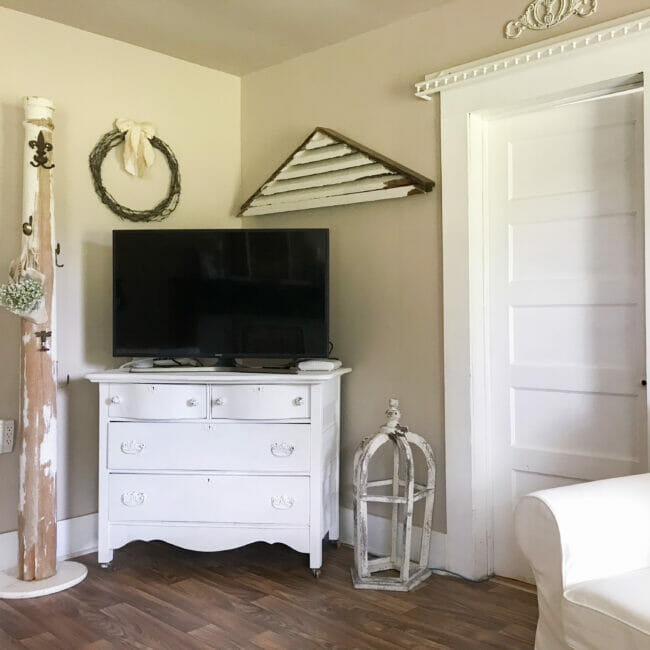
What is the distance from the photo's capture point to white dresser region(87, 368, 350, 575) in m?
2.97

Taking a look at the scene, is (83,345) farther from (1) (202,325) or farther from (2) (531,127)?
(2) (531,127)

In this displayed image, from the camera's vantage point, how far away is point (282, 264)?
3.16m

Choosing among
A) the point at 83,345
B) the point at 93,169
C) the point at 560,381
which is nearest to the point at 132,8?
the point at 93,169

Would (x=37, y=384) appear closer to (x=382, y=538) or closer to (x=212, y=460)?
(x=212, y=460)

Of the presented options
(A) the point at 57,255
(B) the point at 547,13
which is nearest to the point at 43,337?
(A) the point at 57,255

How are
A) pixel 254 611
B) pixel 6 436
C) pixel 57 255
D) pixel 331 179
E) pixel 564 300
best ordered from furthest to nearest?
pixel 331 179
pixel 57 255
pixel 6 436
pixel 564 300
pixel 254 611

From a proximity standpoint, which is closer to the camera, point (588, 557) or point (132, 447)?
point (588, 557)

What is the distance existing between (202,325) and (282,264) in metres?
0.44

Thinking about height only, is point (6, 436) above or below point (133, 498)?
above

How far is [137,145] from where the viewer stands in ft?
11.2

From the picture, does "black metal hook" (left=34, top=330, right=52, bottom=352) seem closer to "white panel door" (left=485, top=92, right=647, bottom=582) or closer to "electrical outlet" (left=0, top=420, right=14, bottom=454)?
"electrical outlet" (left=0, top=420, right=14, bottom=454)

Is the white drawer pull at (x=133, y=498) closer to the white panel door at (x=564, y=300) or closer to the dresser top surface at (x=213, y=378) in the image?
the dresser top surface at (x=213, y=378)

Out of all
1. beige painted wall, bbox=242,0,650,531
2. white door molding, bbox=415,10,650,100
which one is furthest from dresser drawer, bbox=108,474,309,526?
Answer: white door molding, bbox=415,10,650,100

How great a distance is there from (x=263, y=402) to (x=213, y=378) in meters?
0.23
